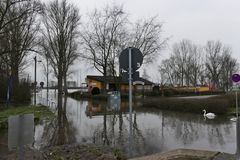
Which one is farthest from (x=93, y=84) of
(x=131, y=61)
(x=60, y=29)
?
(x=131, y=61)

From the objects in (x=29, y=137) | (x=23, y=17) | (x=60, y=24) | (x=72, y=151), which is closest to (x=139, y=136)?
(x=72, y=151)

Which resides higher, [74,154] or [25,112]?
[25,112]

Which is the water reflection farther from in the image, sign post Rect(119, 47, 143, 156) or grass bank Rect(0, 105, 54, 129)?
sign post Rect(119, 47, 143, 156)

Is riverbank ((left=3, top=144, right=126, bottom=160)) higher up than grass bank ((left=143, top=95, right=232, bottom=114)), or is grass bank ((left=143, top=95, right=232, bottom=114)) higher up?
grass bank ((left=143, top=95, right=232, bottom=114))

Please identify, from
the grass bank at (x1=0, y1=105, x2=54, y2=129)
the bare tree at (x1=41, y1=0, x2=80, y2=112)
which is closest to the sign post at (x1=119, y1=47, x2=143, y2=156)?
the grass bank at (x1=0, y1=105, x2=54, y2=129)

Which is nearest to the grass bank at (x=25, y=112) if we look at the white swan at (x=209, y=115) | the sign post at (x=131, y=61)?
the sign post at (x=131, y=61)

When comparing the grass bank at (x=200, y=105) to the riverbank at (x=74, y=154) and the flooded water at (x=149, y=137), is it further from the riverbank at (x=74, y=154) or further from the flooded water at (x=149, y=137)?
the riverbank at (x=74, y=154)

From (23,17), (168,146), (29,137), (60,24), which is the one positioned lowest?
(168,146)

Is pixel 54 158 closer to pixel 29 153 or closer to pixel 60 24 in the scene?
pixel 29 153

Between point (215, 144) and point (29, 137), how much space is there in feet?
26.9

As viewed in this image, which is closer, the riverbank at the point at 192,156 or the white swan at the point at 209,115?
the riverbank at the point at 192,156

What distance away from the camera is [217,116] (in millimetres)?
21266

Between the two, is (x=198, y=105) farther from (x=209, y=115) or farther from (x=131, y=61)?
(x=131, y=61)

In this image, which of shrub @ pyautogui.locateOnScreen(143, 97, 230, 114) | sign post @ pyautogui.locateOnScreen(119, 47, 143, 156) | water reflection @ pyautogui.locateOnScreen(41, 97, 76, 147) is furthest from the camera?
shrub @ pyautogui.locateOnScreen(143, 97, 230, 114)
